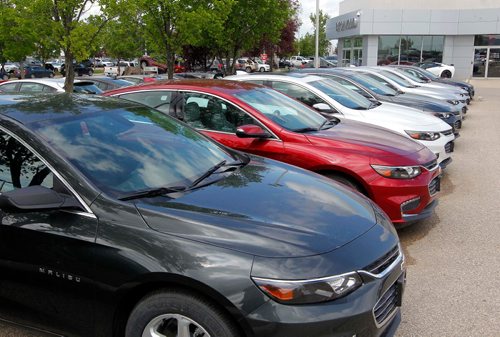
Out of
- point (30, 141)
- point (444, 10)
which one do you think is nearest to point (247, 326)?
point (30, 141)

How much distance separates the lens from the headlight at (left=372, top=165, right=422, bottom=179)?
478cm

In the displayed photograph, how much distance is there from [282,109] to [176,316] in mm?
3735

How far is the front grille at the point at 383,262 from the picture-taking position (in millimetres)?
2517

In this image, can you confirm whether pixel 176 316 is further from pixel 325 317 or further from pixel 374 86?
pixel 374 86

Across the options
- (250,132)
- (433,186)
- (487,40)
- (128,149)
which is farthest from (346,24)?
(128,149)

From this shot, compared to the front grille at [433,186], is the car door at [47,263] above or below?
above

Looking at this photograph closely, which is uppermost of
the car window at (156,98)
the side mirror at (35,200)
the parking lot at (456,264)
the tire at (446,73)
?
the car window at (156,98)

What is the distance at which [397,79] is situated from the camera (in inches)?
567

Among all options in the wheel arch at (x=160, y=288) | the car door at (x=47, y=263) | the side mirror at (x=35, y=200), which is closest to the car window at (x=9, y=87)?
the car door at (x=47, y=263)

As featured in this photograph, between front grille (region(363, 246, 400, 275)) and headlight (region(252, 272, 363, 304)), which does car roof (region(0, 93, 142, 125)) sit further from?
front grille (region(363, 246, 400, 275))

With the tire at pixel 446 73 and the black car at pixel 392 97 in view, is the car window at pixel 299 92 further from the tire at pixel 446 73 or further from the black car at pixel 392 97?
the tire at pixel 446 73

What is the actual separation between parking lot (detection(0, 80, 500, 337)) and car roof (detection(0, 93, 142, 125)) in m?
1.31

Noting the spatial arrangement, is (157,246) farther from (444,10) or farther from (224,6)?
(444,10)

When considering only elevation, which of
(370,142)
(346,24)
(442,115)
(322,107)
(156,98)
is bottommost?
(442,115)
